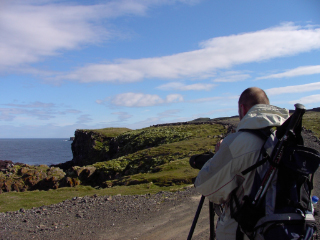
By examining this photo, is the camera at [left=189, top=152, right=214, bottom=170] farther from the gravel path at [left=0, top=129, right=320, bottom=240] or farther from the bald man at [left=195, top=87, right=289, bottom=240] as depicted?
the gravel path at [left=0, top=129, right=320, bottom=240]

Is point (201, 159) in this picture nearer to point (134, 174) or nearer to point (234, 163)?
point (234, 163)

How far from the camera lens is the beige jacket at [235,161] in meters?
2.95

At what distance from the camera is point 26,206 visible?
40.6ft

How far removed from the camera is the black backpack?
264 cm

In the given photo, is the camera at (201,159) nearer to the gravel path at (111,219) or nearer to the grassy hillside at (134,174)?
the gravel path at (111,219)

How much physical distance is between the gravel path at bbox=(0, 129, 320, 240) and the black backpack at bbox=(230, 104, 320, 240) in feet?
17.6

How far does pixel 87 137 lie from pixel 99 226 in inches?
2752

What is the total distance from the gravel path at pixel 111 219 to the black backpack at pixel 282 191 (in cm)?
537

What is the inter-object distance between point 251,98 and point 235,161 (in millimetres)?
855

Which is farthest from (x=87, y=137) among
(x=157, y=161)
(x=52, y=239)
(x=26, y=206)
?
(x=52, y=239)

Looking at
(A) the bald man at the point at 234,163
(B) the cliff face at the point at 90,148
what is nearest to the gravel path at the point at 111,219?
(A) the bald man at the point at 234,163

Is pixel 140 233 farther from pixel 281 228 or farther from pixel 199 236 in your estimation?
pixel 281 228

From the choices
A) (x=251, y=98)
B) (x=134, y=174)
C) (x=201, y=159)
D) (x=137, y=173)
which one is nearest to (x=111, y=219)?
(x=201, y=159)

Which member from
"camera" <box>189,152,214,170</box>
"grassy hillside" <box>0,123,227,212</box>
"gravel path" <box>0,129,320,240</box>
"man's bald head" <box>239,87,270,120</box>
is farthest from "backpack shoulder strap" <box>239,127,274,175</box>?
"grassy hillside" <box>0,123,227,212</box>
